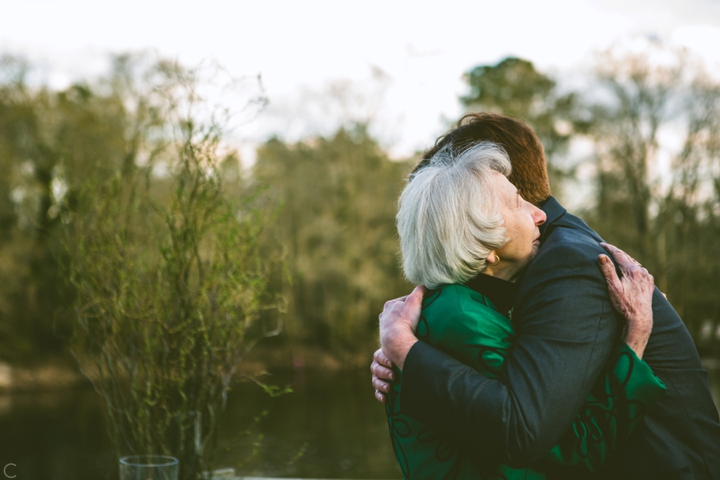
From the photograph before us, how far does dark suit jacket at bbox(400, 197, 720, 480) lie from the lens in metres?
1.56

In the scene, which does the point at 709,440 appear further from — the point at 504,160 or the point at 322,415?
the point at 322,415

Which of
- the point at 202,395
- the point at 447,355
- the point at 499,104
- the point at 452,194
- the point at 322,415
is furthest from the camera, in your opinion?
the point at 499,104

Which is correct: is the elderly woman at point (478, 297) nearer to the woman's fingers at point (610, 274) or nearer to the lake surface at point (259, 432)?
the woman's fingers at point (610, 274)

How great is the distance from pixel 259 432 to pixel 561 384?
15981mm

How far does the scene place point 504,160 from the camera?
6.26 feet

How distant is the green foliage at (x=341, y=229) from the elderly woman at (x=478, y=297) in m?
25.4

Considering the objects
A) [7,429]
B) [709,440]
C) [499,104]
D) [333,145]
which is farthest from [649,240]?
[709,440]

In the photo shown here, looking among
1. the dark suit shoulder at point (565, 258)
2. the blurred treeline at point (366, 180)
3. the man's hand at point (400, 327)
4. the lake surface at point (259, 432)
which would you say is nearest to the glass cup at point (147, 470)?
the man's hand at point (400, 327)

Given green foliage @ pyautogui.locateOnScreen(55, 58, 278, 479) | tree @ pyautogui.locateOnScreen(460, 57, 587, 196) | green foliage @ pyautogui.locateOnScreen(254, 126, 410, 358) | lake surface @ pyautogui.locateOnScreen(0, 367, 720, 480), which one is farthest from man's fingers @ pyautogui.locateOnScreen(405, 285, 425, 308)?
green foliage @ pyautogui.locateOnScreen(254, 126, 410, 358)

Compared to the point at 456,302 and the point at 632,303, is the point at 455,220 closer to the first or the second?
the point at 456,302

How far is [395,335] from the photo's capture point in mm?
1810

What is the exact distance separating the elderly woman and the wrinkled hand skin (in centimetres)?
3

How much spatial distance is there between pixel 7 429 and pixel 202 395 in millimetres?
15293

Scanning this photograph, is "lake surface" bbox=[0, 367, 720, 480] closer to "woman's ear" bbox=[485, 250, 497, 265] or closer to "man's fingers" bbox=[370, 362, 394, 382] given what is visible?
"man's fingers" bbox=[370, 362, 394, 382]
